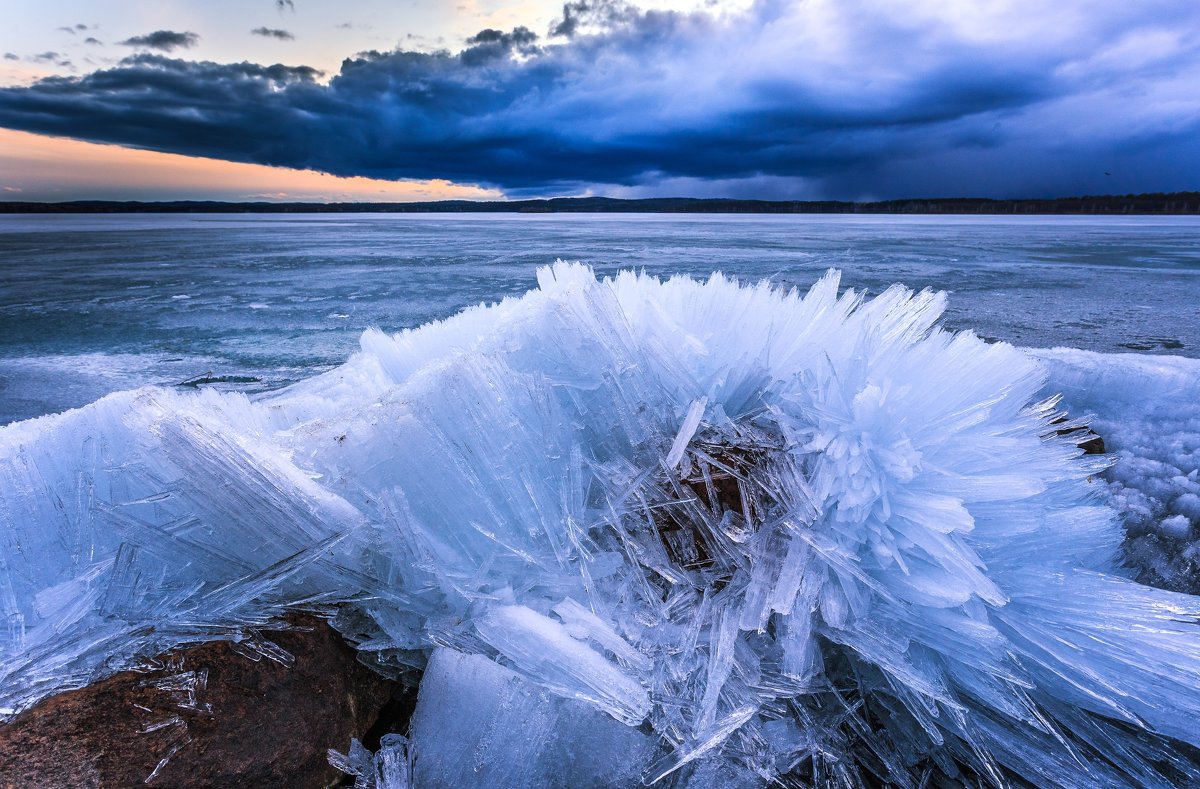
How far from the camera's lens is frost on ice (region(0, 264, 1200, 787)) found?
0.98 metres

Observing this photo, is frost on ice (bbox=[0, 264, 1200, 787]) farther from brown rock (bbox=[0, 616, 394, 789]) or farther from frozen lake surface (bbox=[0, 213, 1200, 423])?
frozen lake surface (bbox=[0, 213, 1200, 423])

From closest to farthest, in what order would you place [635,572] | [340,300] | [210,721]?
1. [210,721]
2. [635,572]
3. [340,300]

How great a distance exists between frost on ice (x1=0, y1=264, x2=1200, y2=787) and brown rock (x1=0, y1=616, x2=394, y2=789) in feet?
0.14

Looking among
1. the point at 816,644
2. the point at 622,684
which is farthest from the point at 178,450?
the point at 816,644

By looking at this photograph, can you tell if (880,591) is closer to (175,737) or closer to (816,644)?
(816,644)

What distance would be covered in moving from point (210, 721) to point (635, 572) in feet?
2.16

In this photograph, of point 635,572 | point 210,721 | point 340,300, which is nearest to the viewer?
point 210,721

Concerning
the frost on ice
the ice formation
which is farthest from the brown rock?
the ice formation

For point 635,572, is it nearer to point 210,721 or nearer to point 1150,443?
point 210,721

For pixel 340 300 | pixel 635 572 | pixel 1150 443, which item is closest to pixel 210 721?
pixel 635 572

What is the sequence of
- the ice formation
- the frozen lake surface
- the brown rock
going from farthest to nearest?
the frozen lake surface
the ice formation
the brown rock

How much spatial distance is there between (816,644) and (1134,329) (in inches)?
177

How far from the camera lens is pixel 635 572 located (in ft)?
3.80

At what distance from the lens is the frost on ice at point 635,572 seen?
98 cm
